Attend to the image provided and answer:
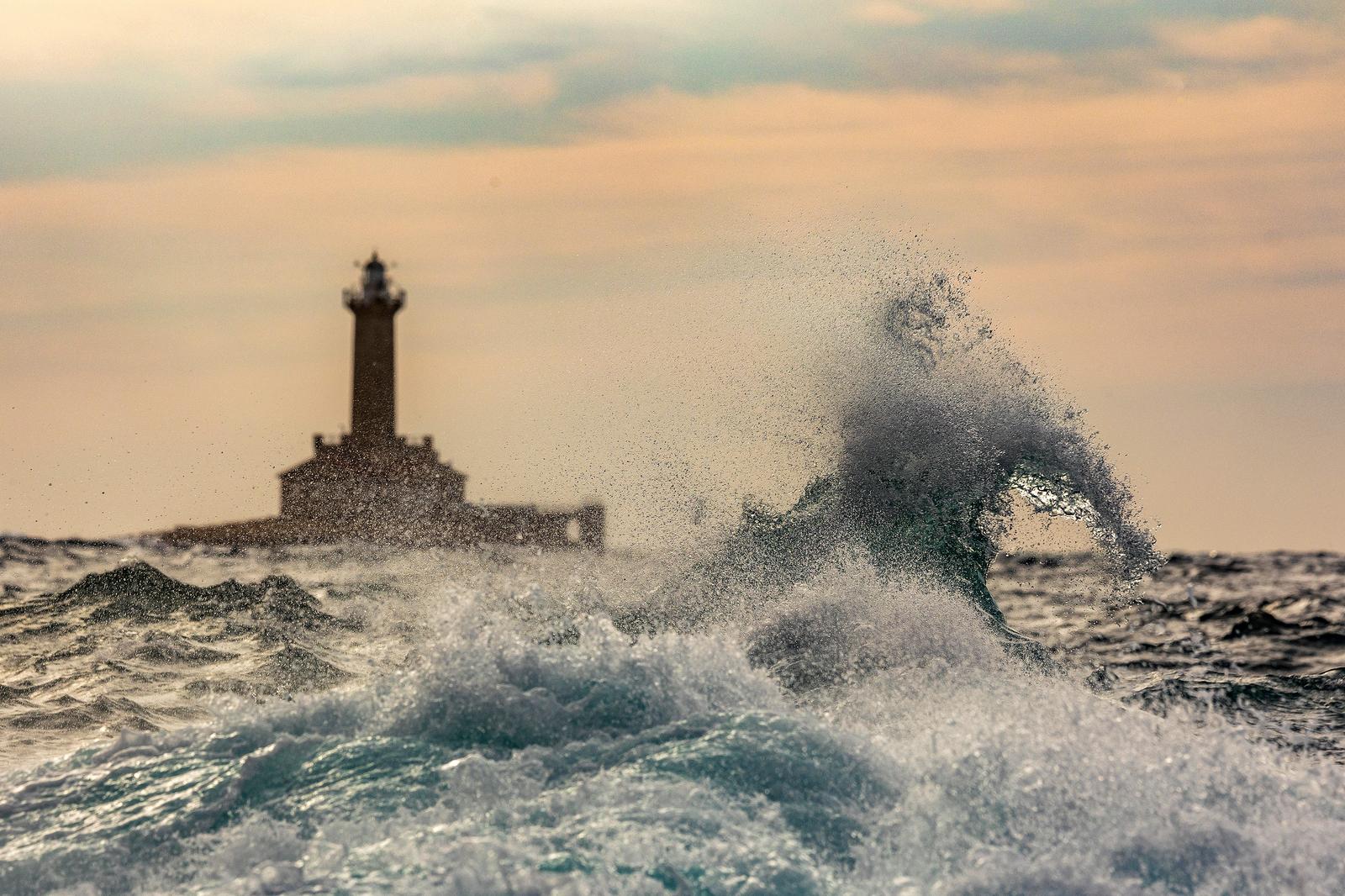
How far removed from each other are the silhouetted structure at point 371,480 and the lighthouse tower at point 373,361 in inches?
1.0

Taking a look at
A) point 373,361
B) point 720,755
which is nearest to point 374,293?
point 373,361

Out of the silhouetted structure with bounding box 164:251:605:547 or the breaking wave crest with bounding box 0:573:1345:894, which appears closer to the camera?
the breaking wave crest with bounding box 0:573:1345:894

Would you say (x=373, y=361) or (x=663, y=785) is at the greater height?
(x=373, y=361)

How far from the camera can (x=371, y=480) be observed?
1608 inches

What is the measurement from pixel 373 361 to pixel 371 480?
3683mm

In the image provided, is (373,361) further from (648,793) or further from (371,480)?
(648,793)

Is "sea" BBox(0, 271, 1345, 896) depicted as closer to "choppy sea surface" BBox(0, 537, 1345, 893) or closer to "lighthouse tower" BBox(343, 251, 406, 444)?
"choppy sea surface" BBox(0, 537, 1345, 893)

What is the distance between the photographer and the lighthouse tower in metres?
39.8

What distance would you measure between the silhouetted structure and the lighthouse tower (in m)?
0.03

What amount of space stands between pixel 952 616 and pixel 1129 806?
140 inches

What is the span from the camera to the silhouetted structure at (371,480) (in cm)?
4006

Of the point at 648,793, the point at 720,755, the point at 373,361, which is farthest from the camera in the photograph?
the point at 373,361

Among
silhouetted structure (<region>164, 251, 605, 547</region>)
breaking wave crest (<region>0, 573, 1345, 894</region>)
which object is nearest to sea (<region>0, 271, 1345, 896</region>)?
breaking wave crest (<region>0, 573, 1345, 894</region>)

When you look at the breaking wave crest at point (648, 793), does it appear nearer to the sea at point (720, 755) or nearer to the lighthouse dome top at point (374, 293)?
the sea at point (720, 755)
